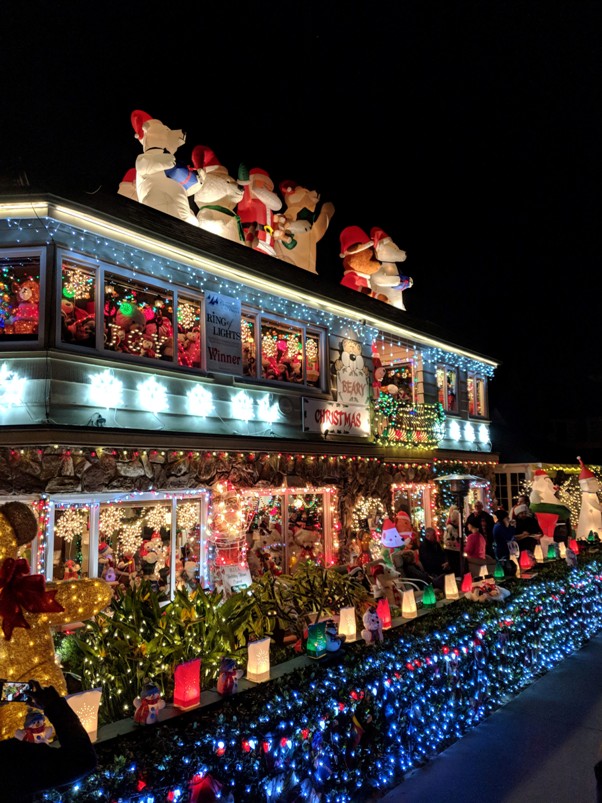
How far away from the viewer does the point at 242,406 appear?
1147 cm

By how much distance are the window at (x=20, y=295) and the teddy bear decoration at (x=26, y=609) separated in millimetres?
5541

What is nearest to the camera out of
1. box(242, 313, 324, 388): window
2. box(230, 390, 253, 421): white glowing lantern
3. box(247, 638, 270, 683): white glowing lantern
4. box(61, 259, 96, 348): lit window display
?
box(247, 638, 270, 683): white glowing lantern

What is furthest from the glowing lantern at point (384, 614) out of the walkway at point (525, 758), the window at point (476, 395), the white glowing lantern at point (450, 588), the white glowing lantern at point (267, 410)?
the window at point (476, 395)

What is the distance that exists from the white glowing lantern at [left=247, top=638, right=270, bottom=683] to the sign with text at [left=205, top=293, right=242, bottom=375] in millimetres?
6396

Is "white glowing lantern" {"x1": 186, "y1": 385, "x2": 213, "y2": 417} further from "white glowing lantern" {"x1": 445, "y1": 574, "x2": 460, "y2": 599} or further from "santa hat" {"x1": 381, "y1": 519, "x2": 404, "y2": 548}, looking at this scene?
"white glowing lantern" {"x1": 445, "y1": 574, "x2": 460, "y2": 599}

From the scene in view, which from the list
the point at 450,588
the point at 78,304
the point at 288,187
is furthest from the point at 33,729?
the point at 288,187

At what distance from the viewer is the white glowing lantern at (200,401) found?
412 inches

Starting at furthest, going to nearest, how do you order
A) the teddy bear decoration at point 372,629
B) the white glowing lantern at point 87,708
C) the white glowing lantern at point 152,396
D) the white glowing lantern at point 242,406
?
the white glowing lantern at point 242,406 < the white glowing lantern at point 152,396 < the teddy bear decoration at point 372,629 < the white glowing lantern at point 87,708

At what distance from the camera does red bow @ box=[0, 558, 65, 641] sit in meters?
3.38

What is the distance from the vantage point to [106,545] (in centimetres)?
912

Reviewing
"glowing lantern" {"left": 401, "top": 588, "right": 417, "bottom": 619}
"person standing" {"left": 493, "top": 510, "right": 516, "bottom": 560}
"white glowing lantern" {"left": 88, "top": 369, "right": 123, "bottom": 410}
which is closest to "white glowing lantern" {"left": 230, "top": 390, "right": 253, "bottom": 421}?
"white glowing lantern" {"left": 88, "top": 369, "right": 123, "bottom": 410}

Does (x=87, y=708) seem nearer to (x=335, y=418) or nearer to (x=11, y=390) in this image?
(x=11, y=390)

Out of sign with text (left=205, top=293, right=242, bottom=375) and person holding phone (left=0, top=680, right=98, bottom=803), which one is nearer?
person holding phone (left=0, top=680, right=98, bottom=803)

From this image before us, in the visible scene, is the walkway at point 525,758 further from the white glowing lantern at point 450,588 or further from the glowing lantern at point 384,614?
the white glowing lantern at point 450,588
